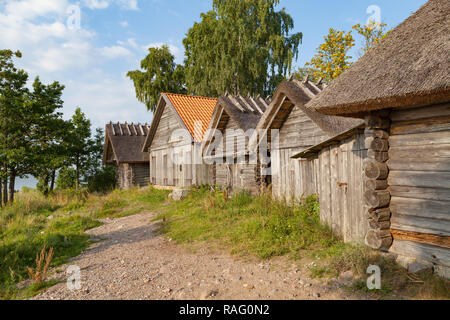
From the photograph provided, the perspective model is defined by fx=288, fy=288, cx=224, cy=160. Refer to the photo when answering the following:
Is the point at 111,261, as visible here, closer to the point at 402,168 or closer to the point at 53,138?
the point at 402,168

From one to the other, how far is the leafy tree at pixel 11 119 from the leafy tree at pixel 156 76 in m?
12.4

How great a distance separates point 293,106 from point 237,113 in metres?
3.07

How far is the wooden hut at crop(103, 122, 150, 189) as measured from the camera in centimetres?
2059

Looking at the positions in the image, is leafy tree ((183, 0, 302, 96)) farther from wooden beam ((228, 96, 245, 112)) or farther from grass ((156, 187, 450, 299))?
grass ((156, 187, 450, 299))

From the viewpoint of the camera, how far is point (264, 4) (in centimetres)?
2170

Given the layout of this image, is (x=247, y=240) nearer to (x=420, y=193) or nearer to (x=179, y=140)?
(x=420, y=193)

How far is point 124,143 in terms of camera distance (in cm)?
2119

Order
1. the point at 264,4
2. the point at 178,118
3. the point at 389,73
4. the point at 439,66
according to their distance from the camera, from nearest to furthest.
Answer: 1. the point at 439,66
2. the point at 389,73
3. the point at 178,118
4. the point at 264,4

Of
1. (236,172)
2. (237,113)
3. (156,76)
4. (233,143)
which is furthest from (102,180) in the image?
(237,113)

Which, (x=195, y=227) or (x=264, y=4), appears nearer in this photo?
(x=195, y=227)

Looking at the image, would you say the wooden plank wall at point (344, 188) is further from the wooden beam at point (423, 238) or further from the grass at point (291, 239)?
A: the wooden beam at point (423, 238)

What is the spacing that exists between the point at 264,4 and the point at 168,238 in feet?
66.0

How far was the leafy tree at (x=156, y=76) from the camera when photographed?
2733cm

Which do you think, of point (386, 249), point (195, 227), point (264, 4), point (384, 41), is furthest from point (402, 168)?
point (264, 4)
